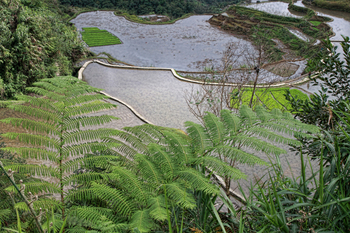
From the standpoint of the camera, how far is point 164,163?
204 centimetres

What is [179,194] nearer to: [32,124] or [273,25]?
[32,124]

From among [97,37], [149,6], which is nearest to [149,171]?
[97,37]

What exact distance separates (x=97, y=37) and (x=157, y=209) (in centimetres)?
2666

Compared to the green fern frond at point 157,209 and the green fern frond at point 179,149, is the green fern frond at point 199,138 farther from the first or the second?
the green fern frond at point 157,209

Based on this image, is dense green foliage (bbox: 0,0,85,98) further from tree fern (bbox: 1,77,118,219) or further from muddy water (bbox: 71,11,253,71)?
muddy water (bbox: 71,11,253,71)

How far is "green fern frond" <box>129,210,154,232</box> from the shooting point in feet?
4.77

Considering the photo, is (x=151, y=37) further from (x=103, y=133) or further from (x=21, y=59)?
(x=103, y=133)

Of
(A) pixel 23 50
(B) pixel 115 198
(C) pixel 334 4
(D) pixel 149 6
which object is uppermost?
(D) pixel 149 6

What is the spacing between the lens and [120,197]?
1.84m

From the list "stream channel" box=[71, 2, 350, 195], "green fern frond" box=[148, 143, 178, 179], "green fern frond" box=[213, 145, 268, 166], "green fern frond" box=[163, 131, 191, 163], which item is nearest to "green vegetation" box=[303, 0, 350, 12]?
"stream channel" box=[71, 2, 350, 195]

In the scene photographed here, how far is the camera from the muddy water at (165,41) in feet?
63.1

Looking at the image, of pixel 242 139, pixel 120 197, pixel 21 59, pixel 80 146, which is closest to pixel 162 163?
pixel 120 197

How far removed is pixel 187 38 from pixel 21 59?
19.2 meters

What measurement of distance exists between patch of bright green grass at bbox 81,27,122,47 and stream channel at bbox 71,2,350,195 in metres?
1.16
